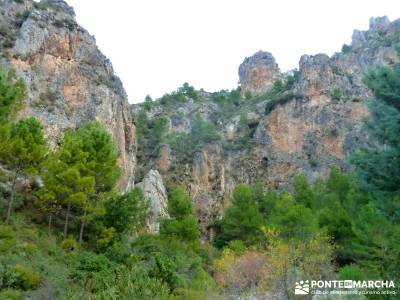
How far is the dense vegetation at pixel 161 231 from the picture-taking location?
41.5ft

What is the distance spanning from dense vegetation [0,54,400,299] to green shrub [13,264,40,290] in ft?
0.13

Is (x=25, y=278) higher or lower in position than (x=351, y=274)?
lower

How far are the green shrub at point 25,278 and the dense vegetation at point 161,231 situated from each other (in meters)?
0.04

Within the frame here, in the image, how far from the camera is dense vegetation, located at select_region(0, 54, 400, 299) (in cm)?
1266

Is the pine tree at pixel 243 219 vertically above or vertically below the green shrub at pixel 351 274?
above

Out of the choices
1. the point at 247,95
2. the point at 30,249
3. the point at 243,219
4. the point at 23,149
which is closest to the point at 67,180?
the point at 23,149

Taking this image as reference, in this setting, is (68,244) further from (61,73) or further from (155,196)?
(61,73)

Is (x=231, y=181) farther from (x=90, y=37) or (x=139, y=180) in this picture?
(x=90, y=37)

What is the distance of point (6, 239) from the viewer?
2036cm

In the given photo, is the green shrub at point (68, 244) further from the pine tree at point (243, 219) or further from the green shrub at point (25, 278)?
the pine tree at point (243, 219)

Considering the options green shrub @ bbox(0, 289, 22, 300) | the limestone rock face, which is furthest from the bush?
green shrub @ bbox(0, 289, 22, 300)

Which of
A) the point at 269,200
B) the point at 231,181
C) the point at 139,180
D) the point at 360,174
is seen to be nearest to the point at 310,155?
the point at 231,181

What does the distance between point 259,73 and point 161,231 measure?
2023 inches

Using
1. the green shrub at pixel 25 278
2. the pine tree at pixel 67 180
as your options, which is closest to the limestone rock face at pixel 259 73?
the pine tree at pixel 67 180
